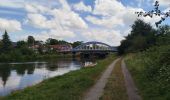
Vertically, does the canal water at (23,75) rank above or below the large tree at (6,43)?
below

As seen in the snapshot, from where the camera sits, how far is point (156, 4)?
24.3 ft

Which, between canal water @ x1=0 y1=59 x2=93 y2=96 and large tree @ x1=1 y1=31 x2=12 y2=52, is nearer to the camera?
canal water @ x1=0 y1=59 x2=93 y2=96

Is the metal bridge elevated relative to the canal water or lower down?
elevated

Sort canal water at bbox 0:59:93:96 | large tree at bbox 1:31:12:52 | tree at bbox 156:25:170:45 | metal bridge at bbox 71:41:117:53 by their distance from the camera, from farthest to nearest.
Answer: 1. metal bridge at bbox 71:41:117:53
2. large tree at bbox 1:31:12:52
3. canal water at bbox 0:59:93:96
4. tree at bbox 156:25:170:45

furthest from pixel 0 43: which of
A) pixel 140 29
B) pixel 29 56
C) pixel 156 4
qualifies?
pixel 156 4

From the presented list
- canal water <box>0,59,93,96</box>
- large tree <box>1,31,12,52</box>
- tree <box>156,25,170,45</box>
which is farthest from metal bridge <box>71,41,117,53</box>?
tree <box>156,25,170,45</box>

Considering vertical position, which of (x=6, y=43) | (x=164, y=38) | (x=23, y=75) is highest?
(x=6, y=43)

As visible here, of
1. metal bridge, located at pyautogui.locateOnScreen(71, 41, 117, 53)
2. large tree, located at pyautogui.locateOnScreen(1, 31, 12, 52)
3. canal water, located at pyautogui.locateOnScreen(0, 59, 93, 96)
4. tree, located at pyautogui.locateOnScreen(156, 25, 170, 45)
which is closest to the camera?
tree, located at pyautogui.locateOnScreen(156, 25, 170, 45)

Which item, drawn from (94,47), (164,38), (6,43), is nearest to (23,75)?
(164,38)

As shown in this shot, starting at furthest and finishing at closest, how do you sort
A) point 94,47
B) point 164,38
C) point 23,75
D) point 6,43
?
point 94,47 < point 6,43 < point 23,75 < point 164,38

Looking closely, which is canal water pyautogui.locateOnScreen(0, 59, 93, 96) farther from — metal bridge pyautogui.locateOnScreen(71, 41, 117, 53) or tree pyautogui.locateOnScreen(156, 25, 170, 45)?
metal bridge pyautogui.locateOnScreen(71, 41, 117, 53)

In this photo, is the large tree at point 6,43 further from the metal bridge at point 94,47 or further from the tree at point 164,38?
the tree at point 164,38

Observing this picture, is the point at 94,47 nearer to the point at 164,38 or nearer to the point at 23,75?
the point at 23,75

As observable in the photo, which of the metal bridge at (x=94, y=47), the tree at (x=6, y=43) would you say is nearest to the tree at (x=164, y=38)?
the tree at (x=6, y=43)
